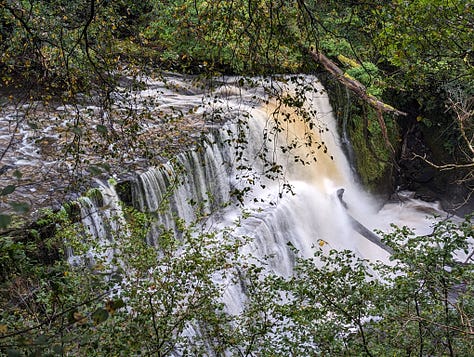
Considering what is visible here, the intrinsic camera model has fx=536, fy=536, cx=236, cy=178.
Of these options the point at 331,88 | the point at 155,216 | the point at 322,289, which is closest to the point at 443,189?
the point at 331,88

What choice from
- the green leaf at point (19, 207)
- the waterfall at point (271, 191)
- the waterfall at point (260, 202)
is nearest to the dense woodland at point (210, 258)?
the green leaf at point (19, 207)

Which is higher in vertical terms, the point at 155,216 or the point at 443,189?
the point at 155,216

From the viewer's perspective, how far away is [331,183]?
503 inches

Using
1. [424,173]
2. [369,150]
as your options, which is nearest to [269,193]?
[369,150]

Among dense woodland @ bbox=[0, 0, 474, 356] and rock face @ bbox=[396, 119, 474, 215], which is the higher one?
dense woodland @ bbox=[0, 0, 474, 356]

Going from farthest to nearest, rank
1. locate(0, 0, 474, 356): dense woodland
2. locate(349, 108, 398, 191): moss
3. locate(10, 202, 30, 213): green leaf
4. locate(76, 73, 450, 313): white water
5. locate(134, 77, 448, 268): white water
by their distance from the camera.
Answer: locate(349, 108, 398, 191): moss
locate(134, 77, 448, 268): white water
locate(76, 73, 450, 313): white water
locate(0, 0, 474, 356): dense woodland
locate(10, 202, 30, 213): green leaf

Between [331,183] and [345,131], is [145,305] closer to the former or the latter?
[331,183]

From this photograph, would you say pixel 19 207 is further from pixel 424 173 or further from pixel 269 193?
pixel 424 173

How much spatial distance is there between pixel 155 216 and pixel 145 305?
2.42m

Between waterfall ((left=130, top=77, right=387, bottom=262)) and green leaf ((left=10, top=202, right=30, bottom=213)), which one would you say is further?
waterfall ((left=130, top=77, right=387, bottom=262))

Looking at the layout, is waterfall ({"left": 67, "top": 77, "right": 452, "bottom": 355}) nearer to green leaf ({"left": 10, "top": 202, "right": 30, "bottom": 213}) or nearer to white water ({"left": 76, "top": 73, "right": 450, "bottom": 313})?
white water ({"left": 76, "top": 73, "right": 450, "bottom": 313})

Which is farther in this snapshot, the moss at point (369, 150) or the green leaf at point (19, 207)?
the moss at point (369, 150)

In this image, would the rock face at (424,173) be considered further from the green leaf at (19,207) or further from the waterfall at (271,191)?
the green leaf at (19,207)

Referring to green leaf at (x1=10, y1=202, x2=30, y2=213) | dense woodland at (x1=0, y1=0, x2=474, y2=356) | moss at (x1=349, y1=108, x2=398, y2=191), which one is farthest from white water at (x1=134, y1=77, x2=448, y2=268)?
green leaf at (x1=10, y1=202, x2=30, y2=213)
